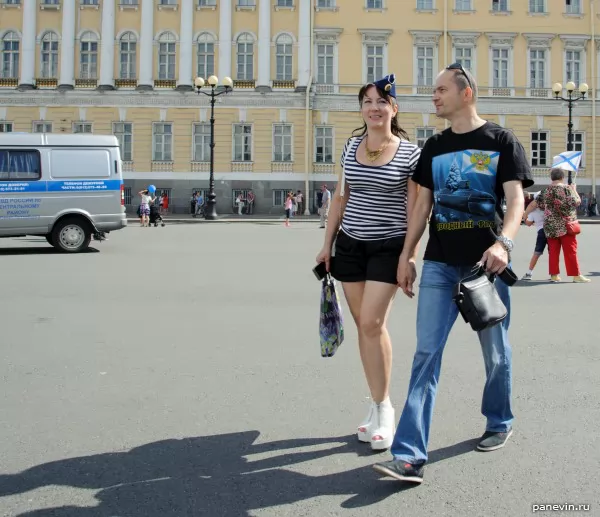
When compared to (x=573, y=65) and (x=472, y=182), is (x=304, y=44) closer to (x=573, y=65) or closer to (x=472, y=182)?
(x=573, y=65)

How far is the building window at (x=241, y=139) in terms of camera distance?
42.6 m

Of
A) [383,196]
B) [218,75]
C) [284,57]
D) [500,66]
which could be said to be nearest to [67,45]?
[218,75]

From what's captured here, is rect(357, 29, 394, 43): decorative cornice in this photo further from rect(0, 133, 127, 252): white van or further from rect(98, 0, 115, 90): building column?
rect(0, 133, 127, 252): white van

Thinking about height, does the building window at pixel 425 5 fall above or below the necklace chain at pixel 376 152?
above

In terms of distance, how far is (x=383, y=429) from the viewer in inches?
168

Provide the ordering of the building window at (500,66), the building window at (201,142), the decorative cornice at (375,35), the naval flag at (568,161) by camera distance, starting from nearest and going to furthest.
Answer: the naval flag at (568,161), the building window at (201,142), the decorative cornice at (375,35), the building window at (500,66)

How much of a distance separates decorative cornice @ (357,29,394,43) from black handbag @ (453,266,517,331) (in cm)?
4144

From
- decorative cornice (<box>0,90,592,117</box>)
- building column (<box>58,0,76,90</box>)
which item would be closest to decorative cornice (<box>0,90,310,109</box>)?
decorative cornice (<box>0,90,592,117</box>)

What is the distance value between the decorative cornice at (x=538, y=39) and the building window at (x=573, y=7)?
178 cm

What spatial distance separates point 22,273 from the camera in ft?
43.5

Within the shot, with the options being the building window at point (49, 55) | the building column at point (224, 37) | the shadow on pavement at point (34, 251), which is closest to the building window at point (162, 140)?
the building column at point (224, 37)

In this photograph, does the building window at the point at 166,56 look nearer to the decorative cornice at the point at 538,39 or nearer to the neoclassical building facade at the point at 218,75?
the neoclassical building facade at the point at 218,75

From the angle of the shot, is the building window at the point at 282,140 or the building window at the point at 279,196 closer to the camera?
the building window at the point at 279,196

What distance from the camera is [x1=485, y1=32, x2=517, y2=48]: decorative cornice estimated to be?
1726 inches
